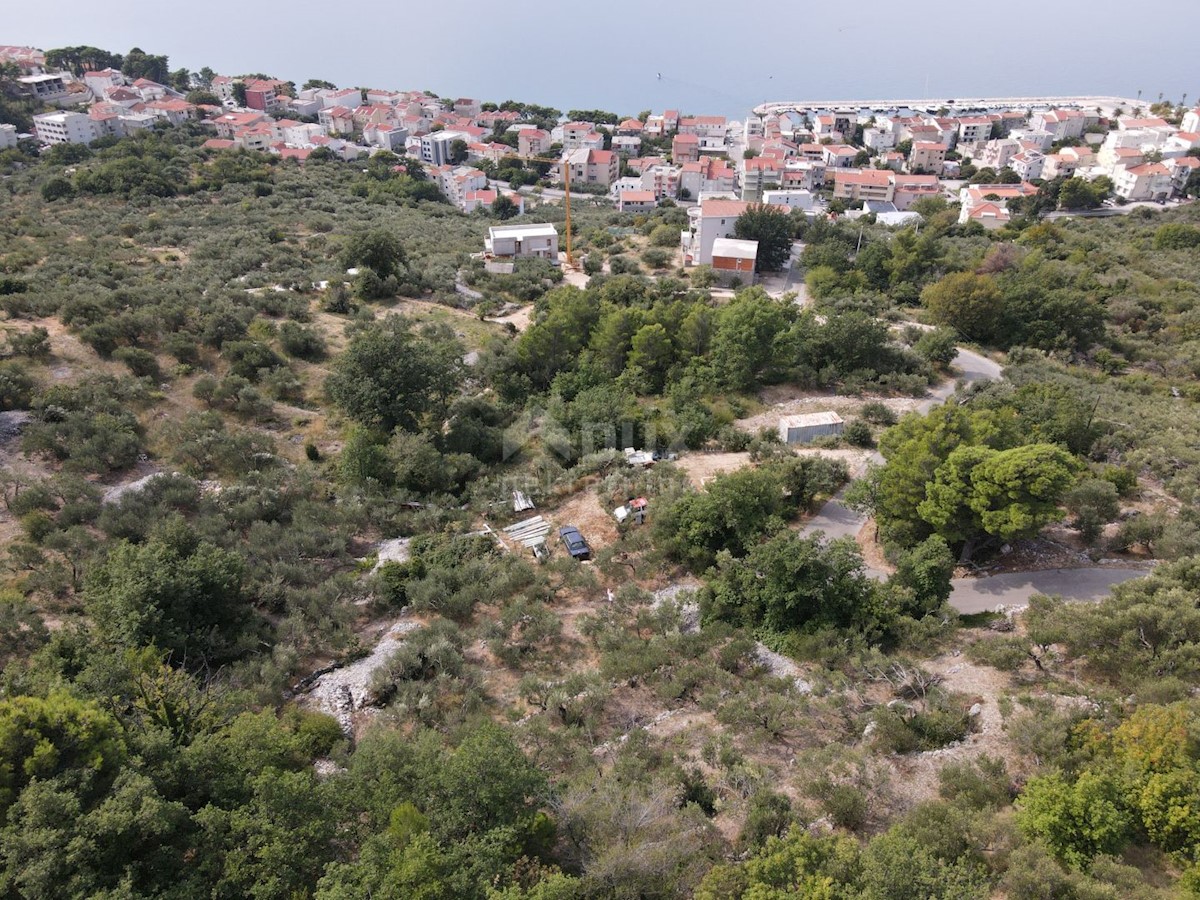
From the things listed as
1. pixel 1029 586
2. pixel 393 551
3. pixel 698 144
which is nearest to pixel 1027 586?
pixel 1029 586

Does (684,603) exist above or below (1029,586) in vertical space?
below

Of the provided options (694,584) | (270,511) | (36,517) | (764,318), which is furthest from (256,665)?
(764,318)

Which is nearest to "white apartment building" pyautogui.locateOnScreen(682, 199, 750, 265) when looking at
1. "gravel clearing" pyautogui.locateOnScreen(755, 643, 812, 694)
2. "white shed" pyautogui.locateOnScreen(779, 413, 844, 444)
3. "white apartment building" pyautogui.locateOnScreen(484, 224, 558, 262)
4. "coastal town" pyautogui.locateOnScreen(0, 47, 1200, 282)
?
"coastal town" pyautogui.locateOnScreen(0, 47, 1200, 282)

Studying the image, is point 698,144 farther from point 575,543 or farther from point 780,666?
point 780,666

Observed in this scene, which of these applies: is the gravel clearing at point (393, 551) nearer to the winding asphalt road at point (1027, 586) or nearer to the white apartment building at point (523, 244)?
the winding asphalt road at point (1027, 586)

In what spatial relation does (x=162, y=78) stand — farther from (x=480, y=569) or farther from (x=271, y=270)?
(x=480, y=569)

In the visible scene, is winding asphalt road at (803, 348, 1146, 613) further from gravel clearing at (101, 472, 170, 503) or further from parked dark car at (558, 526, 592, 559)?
gravel clearing at (101, 472, 170, 503)
